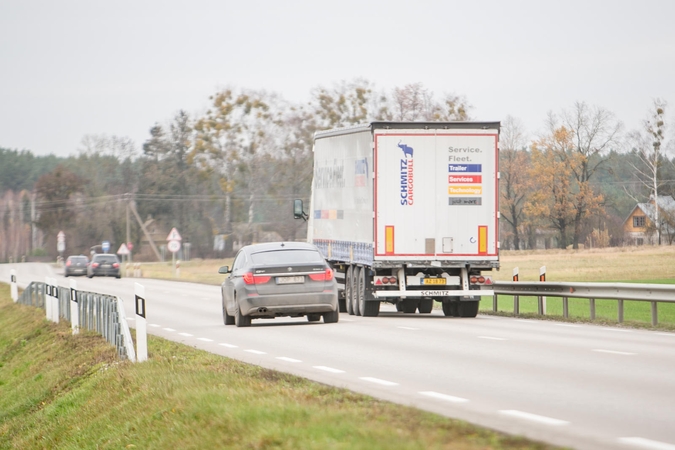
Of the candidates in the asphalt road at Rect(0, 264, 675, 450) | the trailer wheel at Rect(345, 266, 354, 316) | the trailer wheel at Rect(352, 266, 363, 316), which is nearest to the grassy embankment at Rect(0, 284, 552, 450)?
the asphalt road at Rect(0, 264, 675, 450)

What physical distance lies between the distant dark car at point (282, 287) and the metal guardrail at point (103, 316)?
2.47m

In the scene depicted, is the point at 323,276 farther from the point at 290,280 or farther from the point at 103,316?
the point at 103,316

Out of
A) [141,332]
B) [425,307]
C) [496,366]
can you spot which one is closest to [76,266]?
[425,307]

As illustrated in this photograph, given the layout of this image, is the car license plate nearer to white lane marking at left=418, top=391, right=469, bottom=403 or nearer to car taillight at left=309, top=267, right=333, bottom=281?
car taillight at left=309, top=267, right=333, bottom=281

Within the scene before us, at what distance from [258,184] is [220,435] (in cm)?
7836

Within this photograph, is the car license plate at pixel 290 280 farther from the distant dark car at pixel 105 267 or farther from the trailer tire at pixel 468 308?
the distant dark car at pixel 105 267

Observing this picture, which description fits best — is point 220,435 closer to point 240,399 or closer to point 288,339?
point 240,399

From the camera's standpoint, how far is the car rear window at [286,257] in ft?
71.0

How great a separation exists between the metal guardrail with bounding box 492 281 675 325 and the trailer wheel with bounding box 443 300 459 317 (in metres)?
1.10

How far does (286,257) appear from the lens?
71.7ft

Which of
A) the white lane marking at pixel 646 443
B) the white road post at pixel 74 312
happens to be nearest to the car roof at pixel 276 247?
the white road post at pixel 74 312

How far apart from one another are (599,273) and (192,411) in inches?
1749

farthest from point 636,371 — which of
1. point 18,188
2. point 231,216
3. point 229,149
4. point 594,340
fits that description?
point 18,188

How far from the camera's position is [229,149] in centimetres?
8281
